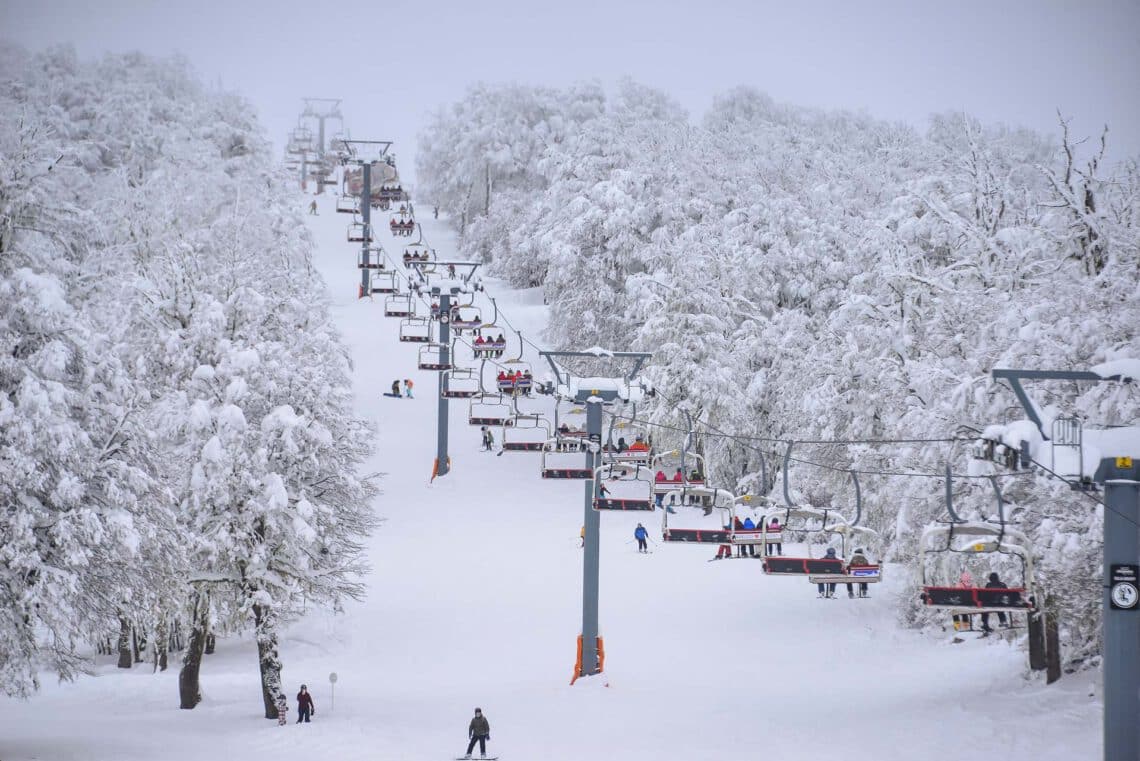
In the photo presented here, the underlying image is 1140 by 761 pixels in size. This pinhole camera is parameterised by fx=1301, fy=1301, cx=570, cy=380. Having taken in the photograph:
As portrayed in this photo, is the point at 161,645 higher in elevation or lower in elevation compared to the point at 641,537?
lower

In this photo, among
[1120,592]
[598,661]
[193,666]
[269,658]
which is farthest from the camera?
[598,661]

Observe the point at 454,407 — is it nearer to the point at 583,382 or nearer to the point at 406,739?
the point at 583,382

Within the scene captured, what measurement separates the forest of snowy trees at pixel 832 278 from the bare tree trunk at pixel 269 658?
10729mm

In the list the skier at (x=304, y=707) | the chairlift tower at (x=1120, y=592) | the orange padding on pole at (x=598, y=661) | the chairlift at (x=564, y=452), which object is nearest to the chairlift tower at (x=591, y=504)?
the orange padding on pole at (x=598, y=661)

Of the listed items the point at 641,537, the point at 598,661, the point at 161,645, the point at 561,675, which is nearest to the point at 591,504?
the point at 598,661

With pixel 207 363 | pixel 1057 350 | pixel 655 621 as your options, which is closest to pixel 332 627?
pixel 655 621

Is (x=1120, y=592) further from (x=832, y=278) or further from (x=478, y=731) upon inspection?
(x=832, y=278)

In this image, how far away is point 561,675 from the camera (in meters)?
30.5

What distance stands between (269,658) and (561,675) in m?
7.48

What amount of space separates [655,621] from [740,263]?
20.6 m

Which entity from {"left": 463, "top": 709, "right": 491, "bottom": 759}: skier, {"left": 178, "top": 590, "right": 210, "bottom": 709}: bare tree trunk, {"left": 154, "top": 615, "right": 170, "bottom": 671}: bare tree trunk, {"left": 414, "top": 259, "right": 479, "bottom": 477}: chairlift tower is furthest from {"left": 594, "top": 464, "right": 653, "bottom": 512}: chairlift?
{"left": 414, "top": 259, "right": 479, "bottom": 477}: chairlift tower

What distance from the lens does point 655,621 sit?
Answer: 35.2m

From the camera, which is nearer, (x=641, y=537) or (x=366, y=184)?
(x=641, y=537)

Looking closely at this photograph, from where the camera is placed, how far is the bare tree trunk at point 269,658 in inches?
1022
